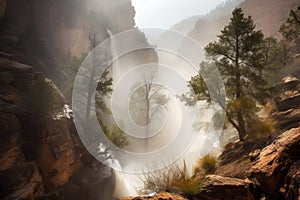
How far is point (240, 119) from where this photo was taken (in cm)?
1357

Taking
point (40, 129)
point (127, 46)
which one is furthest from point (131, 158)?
point (127, 46)

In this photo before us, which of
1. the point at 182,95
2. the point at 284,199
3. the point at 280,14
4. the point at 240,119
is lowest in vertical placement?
the point at 284,199

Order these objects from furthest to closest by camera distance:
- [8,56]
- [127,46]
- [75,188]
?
[127,46] < [8,56] < [75,188]

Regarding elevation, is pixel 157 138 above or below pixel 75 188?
above

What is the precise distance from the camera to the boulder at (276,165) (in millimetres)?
5746

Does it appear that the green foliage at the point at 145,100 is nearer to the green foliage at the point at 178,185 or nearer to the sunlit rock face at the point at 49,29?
the sunlit rock face at the point at 49,29

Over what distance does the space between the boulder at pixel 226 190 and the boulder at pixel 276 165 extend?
1.24 feet

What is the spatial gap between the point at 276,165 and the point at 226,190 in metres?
1.41

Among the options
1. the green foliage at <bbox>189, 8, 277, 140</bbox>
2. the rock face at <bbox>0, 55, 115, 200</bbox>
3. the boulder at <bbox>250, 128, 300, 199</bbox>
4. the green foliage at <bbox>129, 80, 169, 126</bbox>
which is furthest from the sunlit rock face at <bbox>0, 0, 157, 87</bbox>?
the boulder at <bbox>250, 128, 300, 199</bbox>

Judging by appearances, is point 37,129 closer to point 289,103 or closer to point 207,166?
point 207,166

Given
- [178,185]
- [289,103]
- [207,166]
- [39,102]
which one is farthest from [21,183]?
[289,103]

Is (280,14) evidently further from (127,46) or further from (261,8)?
(127,46)

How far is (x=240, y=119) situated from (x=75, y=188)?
13.3m

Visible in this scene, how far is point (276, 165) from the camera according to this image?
6.00 metres
